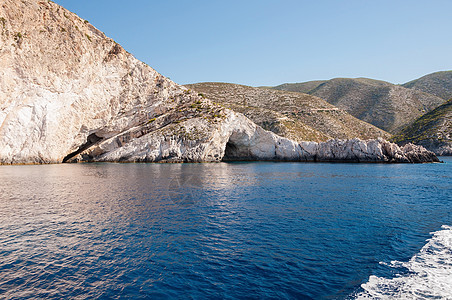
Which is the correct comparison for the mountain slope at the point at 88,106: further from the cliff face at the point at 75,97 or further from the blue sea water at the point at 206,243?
the blue sea water at the point at 206,243

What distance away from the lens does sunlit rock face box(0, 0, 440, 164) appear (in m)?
49.8

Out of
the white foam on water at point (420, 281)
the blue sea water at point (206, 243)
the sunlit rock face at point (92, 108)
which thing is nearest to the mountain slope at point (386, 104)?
the sunlit rock face at point (92, 108)

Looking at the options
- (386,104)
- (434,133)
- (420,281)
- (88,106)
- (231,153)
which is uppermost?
(386,104)

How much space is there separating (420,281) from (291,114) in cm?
12129

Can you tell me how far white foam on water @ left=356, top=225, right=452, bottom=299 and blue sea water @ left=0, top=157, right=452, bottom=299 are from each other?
0.16 meters

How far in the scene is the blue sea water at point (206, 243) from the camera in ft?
28.9

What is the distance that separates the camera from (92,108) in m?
60.2

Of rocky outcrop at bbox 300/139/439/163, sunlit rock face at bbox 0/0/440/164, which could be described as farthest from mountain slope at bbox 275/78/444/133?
sunlit rock face at bbox 0/0/440/164

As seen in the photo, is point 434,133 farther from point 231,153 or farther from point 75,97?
point 75,97

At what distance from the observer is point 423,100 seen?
557 feet

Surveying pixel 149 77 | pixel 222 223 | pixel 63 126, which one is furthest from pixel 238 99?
pixel 222 223

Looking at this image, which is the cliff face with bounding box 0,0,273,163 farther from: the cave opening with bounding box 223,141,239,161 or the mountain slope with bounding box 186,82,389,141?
the mountain slope with bounding box 186,82,389,141

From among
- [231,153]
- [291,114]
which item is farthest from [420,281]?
[291,114]

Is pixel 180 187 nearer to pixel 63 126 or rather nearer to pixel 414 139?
pixel 63 126
